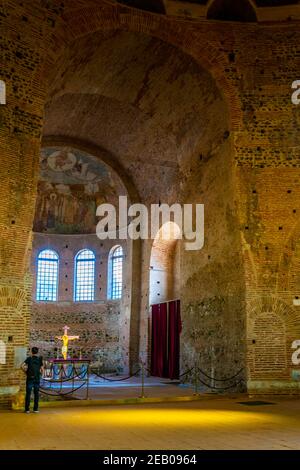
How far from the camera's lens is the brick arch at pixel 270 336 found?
14000 mm

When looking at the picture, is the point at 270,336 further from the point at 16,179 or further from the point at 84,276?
the point at 84,276

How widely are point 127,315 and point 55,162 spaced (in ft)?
28.4

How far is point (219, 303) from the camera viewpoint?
1574 centimetres

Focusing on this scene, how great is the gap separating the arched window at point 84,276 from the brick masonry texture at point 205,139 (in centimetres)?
965

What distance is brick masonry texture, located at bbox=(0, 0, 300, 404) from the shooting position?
498 inches

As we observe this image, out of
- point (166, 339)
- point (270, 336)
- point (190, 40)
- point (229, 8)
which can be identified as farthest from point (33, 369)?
point (229, 8)

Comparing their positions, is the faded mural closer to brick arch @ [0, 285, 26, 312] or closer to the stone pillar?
the stone pillar

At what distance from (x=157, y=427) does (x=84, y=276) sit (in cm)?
1920

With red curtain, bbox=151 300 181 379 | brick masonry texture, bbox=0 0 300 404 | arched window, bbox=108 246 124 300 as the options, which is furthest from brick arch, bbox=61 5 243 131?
arched window, bbox=108 246 124 300

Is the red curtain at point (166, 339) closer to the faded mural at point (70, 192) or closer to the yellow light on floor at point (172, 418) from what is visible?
the faded mural at point (70, 192)

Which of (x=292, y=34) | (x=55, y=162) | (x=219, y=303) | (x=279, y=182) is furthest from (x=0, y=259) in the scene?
(x=55, y=162)

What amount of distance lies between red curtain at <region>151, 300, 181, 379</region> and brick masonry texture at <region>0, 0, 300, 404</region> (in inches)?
102

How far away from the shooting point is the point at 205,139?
1714 cm

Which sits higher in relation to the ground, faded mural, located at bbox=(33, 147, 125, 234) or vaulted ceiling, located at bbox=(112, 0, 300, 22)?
vaulted ceiling, located at bbox=(112, 0, 300, 22)
